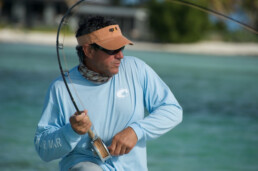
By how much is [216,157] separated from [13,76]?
12.2m

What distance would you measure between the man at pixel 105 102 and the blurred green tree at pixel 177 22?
45944 millimetres

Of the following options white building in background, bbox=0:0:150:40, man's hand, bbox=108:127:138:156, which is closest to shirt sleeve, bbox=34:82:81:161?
man's hand, bbox=108:127:138:156

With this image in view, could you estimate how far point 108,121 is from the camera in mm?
2607

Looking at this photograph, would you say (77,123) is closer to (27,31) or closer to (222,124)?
(222,124)

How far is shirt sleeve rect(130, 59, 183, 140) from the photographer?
260 cm

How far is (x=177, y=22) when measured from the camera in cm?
4934

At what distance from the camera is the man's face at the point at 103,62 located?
8.49ft

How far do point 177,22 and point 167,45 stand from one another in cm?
297

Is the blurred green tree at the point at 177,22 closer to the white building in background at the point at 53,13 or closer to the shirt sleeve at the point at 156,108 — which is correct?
the white building in background at the point at 53,13

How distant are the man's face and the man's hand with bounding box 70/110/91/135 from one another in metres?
0.36

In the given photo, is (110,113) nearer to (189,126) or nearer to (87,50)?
(87,50)

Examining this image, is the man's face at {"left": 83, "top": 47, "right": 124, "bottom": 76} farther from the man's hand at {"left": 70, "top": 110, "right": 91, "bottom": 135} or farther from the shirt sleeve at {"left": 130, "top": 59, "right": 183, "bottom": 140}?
the man's hand at {"left": 70, "top": 110, "right": 91, "bottom": 135}

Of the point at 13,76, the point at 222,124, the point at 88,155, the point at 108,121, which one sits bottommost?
the point at 13,76

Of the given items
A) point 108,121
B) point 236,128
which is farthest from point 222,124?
point 108,121
